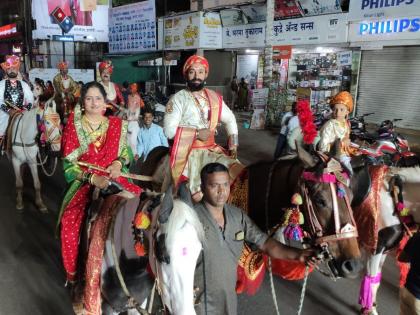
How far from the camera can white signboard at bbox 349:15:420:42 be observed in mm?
10852

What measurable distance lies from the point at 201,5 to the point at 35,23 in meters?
12.0

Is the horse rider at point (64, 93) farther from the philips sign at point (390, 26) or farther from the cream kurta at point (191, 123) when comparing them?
the philips sign at point (390, 26)

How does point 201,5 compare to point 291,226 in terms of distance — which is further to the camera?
point 201,5

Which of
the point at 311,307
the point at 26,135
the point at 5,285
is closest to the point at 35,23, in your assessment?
the point at 26,135

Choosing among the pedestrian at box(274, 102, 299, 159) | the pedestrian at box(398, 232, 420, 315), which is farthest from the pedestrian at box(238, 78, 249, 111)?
the pedestrian at box(398, 232, 420, 315)

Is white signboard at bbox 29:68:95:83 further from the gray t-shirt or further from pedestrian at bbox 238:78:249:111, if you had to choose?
the gray t-shirt

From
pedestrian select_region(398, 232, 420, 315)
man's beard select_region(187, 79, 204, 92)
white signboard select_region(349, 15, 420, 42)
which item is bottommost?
pedestrian select_region(398, 232, 420, 315)

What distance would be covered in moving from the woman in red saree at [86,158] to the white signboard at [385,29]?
10.1 m

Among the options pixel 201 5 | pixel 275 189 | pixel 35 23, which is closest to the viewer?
pixel 275 189

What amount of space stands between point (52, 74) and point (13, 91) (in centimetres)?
1389

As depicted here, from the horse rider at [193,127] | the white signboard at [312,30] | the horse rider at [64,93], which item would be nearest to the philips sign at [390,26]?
the white signboard at [312,30]

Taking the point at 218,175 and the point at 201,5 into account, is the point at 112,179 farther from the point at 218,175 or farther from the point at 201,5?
the point at 201,5

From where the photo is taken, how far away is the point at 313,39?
1373cm

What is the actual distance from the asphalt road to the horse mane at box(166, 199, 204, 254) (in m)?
2.65
